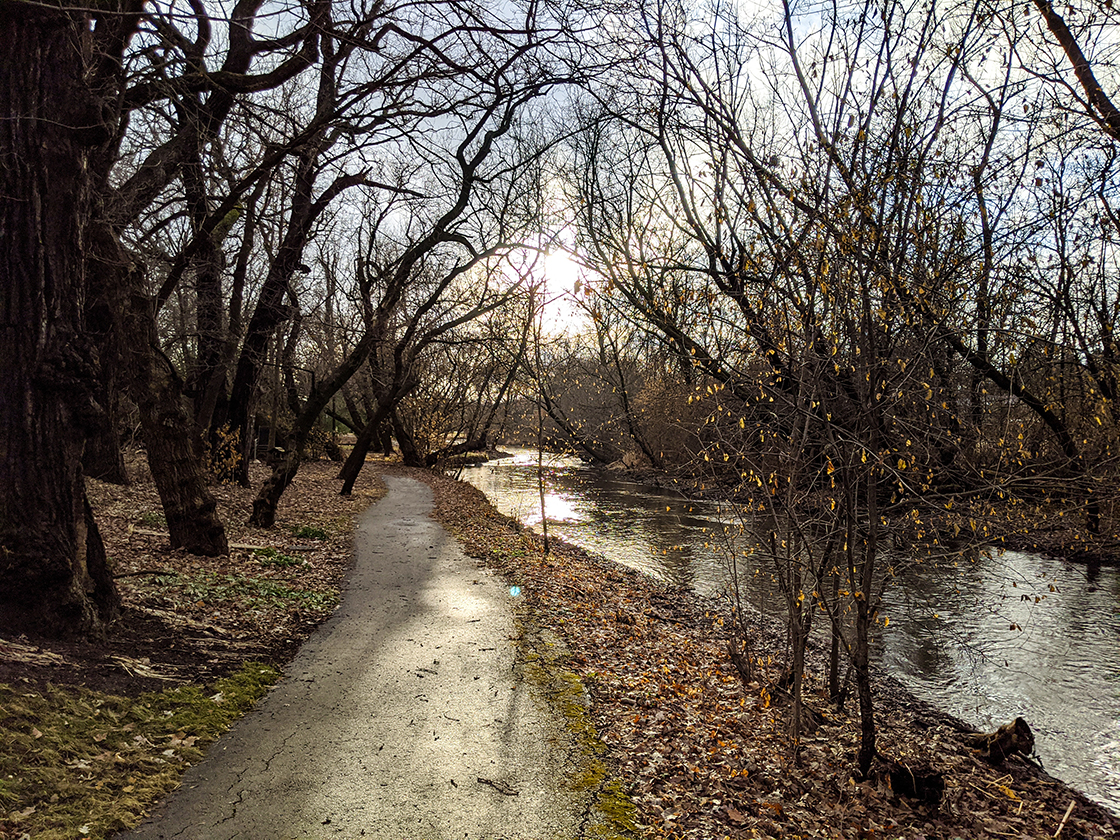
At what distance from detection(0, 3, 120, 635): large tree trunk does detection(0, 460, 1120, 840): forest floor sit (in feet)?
1.74

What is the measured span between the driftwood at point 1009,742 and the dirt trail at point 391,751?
4116 millimetres

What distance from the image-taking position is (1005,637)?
9492mm

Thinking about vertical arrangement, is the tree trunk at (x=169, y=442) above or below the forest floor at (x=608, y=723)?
above

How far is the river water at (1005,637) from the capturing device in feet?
22.4

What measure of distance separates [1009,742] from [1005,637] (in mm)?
3937

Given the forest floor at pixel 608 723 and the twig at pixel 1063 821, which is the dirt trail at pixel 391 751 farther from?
A: the twig at pixel 1063 821

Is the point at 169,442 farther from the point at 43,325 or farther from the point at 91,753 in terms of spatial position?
the point at 91,753

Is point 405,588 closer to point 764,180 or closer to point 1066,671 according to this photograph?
point 764,180

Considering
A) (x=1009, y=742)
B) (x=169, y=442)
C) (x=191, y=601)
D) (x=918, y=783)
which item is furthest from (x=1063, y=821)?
(x=169, y=442)

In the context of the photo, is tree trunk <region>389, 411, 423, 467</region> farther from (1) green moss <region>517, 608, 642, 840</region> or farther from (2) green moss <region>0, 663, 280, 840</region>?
(2) green moss <region>0, 663, 280, 840</region>

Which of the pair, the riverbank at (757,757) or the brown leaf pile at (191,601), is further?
the brown leaf pile at (191,601)

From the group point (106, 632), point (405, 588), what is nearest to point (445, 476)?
point (405, 588)

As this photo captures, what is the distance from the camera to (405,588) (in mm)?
9680

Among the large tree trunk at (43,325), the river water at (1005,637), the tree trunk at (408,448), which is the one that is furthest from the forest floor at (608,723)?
the tree trunk at (408,448)
